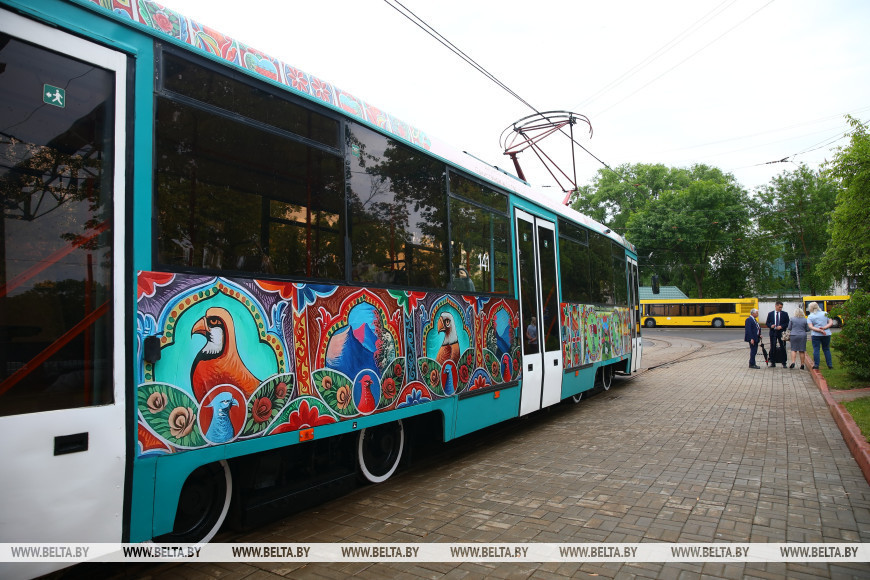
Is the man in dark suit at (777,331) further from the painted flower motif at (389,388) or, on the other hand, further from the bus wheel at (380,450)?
the painted flower motif at (389,388)

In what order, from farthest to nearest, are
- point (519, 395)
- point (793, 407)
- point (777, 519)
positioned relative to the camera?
point (793, 407) < point (519, 395) < point (777, 519)

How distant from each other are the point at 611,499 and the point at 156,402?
11.9 feet

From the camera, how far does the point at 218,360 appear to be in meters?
3.25

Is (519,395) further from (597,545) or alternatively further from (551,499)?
(597,545)

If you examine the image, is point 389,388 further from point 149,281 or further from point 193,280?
point 149,281

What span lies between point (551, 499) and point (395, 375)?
65.8 inches

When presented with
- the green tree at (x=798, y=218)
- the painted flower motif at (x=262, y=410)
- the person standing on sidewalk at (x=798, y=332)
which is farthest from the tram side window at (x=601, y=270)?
the green tree at (x=798, y=218)

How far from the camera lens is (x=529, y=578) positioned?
11.0 ft

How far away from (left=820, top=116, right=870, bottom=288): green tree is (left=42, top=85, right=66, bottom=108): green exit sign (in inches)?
531

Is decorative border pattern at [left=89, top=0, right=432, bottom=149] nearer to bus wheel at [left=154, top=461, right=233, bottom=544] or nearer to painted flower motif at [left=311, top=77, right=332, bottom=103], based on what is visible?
painted flower motif at [left=311, top=77, right=332, bottom=103]

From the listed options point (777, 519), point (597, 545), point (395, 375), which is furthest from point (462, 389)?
point (777, 519)

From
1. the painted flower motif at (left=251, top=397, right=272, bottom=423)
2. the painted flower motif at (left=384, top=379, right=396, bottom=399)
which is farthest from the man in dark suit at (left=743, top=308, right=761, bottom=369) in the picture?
the painted flower motif at (left=251, top=397, right=272, bottom=423)

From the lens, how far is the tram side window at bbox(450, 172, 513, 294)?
5.89m

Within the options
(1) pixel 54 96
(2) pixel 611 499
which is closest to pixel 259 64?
(1) pixel 54 96
